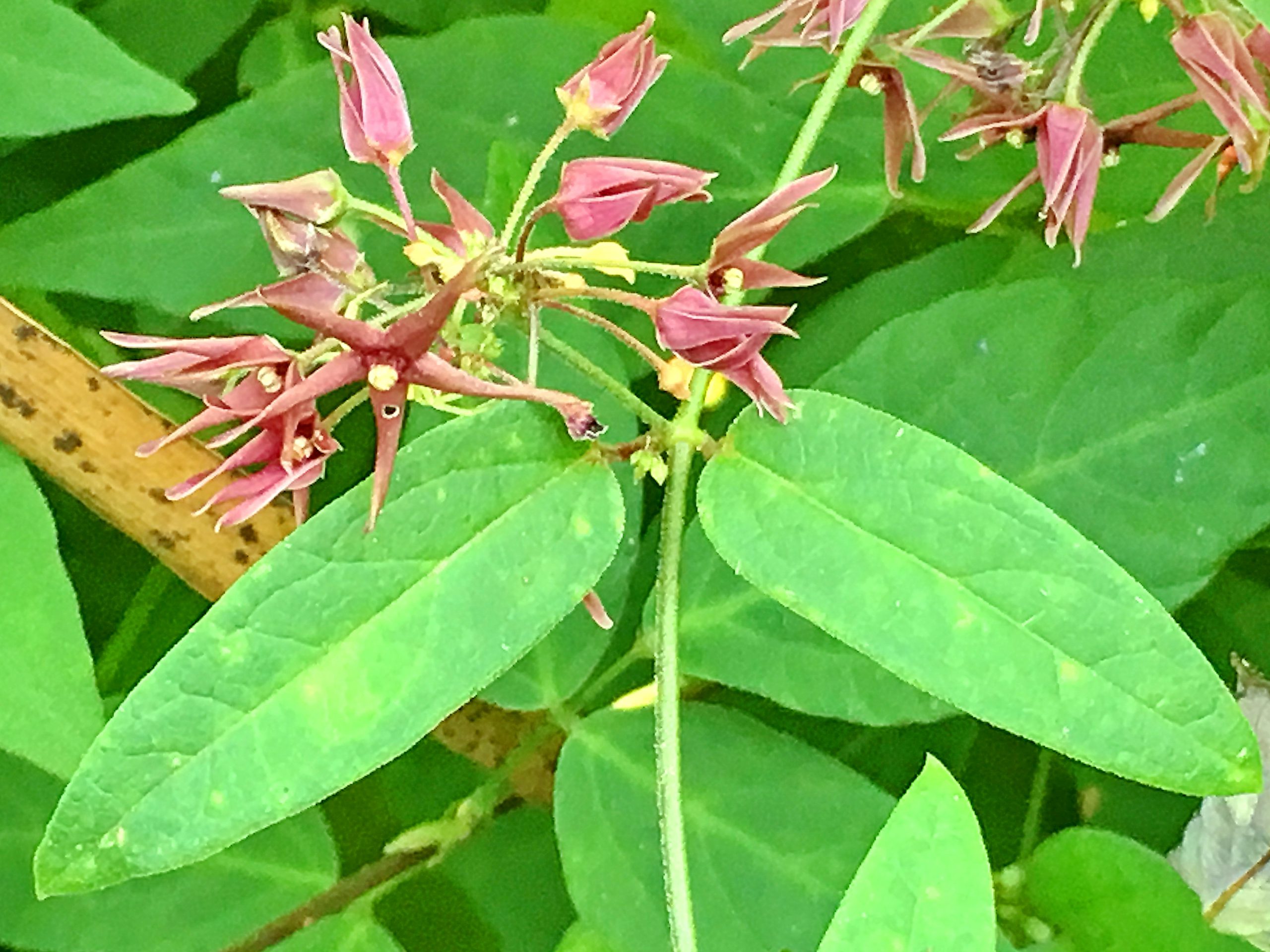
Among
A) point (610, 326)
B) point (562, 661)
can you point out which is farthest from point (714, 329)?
point (562, 661)

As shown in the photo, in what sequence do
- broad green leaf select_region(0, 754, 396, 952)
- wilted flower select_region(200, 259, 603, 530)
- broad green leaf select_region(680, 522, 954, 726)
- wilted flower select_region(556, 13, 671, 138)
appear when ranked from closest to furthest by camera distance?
wilted flower select_region(200, 259, 603, 530)
wilted flower select_region(556, 13, 671, 138)
broad green leaf select_region(680, 522, 954, 726)
broad green leaf select_region(0, 754, 396, 952)

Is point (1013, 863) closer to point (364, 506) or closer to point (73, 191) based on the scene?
point (364, 506)

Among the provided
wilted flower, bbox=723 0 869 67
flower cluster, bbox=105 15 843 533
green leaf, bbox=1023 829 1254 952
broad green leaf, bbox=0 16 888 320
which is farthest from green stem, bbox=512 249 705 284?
green leaf, bbox=1023 829 1254 952

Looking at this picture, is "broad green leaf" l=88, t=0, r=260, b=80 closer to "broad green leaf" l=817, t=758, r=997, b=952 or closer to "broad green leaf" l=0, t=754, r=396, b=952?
"broad green leaf" l=0, t=754, r=396, b=952

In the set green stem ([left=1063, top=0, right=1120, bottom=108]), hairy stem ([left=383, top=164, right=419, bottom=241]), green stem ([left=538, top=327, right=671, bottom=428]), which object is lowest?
green stem ([left=538, top=327, right=671, bottom=428])

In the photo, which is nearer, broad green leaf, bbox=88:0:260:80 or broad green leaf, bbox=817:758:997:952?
broad green leaf, bbox=817:758:997:952

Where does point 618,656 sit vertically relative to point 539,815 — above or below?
above

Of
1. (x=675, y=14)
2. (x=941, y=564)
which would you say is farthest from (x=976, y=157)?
(x=941, y=564)
